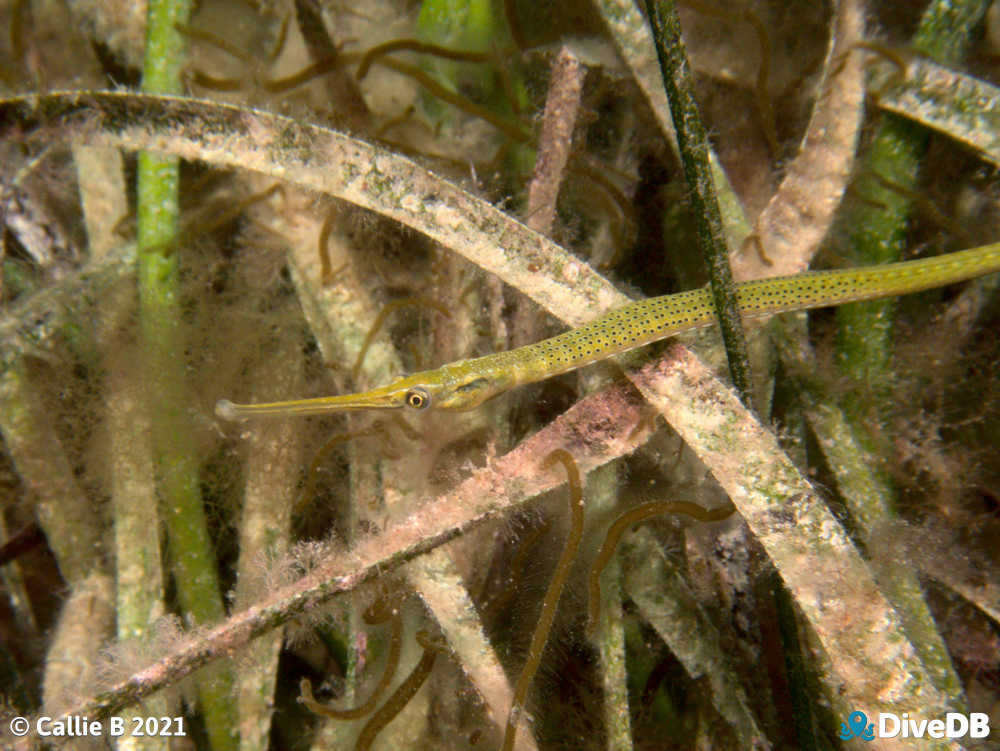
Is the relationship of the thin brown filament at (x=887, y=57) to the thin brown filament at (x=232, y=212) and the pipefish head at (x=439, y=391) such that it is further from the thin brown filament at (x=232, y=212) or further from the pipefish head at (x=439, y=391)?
the thin brown filament at (x=232, y=212)

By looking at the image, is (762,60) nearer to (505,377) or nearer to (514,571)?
(505,377)

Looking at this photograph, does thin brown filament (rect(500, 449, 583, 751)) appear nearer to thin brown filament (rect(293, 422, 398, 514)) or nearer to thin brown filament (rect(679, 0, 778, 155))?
thin brown filament (rect(293, 422, 398, 514))

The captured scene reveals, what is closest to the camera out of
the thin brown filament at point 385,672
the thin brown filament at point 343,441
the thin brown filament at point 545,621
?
the thin brown filament at point 545,621

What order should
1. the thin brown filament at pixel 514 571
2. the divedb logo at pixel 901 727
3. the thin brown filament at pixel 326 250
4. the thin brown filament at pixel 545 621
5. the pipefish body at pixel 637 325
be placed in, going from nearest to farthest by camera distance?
the divedb logo at pixel 901 727 < the thin brown filament at pixel 545 621 < the pipefish body at pixel 637 325 < the thin brown filament at pixel 514 571 < the thin brown filament at pixel 326 250

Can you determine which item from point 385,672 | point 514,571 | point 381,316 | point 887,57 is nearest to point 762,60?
point 887,57

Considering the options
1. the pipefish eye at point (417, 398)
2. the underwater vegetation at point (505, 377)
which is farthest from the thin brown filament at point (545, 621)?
the pipefish eye at point (417, 398)

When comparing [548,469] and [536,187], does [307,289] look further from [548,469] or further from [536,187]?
[548,469]
